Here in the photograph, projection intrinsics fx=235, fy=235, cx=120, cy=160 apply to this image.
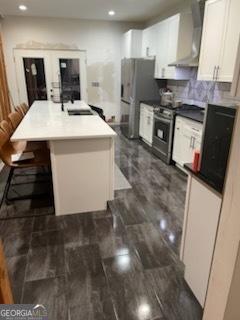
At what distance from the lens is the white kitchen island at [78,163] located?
7.50 ft

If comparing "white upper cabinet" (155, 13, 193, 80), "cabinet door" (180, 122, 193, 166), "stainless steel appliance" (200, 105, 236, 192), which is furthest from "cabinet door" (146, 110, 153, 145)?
"stainless steel appliance" (200, 105, 236, 192)

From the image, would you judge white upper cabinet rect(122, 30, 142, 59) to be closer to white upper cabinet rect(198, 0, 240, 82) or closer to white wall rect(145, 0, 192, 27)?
white wall rect(145, 0, 192, 27)

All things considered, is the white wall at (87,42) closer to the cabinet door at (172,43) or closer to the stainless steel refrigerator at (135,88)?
the stainless steel refrigerator at (135,88)

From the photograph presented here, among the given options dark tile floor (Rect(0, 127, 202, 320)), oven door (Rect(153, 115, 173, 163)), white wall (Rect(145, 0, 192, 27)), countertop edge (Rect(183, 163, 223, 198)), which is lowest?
dark tile floor (Rect(0, 127, 202, 320))

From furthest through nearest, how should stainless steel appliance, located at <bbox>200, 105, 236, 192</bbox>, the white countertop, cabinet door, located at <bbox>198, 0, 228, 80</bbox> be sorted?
1. cabinet door, located at <bbox>198, 0, 228, 80</bbox>
2. the white countertop
3. stainless steel appliance, located at <bbox>200, 105, 236, 192</bbox>

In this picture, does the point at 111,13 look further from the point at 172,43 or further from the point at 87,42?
the point at 172,43

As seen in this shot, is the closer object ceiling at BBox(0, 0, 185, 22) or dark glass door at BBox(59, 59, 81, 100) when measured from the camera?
ceiling at BBox(0, 0, 185, 22)

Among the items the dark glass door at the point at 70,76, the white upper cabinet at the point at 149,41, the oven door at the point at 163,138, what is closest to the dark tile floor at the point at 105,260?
the oven door at the point at 163,138

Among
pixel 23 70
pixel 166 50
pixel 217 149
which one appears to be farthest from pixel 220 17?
pixel 23 70

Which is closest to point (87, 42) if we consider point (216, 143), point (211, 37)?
point (211, 37)

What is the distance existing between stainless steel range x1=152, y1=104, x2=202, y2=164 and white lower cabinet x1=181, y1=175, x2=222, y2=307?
2.41 m

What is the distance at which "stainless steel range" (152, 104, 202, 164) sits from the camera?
3.80m

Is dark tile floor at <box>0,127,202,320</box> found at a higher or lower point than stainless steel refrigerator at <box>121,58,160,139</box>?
lower

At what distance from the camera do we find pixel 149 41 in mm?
5035
